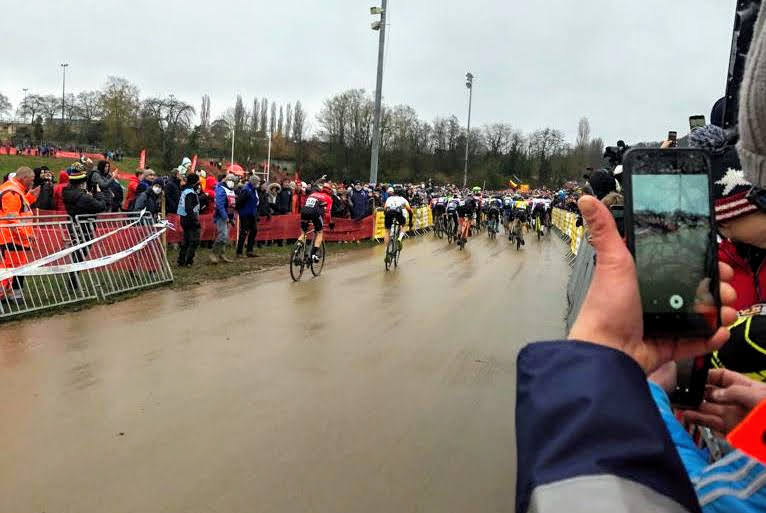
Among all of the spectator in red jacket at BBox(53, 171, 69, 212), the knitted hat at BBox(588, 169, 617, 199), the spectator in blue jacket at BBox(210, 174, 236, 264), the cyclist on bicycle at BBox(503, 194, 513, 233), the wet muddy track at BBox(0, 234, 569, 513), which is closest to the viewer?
the knitted hat at BBox(588, 169, 617, 199)

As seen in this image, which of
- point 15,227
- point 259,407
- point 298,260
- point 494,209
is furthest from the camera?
point 494,209

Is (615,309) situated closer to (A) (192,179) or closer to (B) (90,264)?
(B) (90,264)

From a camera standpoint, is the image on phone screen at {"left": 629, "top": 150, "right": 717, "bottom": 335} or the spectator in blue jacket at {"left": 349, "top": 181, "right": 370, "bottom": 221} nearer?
the image on phone screen at {"left": 629, "top": 150, "right": 717, "bottom": 335}

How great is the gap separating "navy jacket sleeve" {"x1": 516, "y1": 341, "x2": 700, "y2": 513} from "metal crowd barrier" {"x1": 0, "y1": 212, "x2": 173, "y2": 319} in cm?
785

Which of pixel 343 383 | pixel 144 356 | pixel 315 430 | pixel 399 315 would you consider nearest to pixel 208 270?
pixel 399 315

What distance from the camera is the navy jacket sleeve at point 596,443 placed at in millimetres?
904

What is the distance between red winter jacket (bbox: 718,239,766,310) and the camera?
218 centimetres

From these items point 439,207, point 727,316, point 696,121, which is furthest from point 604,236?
point 439,207

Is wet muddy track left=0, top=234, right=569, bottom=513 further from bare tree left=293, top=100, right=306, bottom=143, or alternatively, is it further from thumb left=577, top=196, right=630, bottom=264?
bare tree left=293, top=100, right=306, bottom=143

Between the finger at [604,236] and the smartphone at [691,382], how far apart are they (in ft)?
1.57

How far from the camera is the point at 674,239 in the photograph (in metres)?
1.12

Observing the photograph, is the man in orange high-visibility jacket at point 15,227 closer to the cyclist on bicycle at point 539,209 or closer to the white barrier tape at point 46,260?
the white barrier tape at point 46,260

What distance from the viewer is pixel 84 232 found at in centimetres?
892

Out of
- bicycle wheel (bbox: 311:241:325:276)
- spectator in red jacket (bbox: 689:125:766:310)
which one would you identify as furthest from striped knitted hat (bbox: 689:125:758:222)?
bicycle wheel (bbox: 311:241:325:276)
